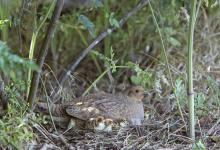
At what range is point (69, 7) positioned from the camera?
543cm

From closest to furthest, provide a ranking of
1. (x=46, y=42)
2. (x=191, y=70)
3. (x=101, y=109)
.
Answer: (x=191, y=70)
(x=46, y=42)
(x=101, y=109)

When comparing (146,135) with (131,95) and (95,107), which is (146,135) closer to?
(95,107)

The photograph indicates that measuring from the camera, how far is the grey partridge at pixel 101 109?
3.57 m

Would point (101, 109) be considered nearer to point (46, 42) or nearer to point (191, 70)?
point (46, 42)

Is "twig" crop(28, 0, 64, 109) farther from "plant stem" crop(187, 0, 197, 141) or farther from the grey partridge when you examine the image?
"plant stem" crop(187, 0, 197, 141)

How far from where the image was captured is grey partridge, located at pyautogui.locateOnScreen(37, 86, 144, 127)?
141 inches

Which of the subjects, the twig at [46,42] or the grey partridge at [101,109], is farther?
the grey partridge at [101,109]

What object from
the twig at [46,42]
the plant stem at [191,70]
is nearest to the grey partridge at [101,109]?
the twig at [46,42]

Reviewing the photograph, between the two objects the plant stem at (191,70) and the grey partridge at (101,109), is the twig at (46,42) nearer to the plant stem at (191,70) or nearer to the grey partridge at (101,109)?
the grey partridge at (101,109)

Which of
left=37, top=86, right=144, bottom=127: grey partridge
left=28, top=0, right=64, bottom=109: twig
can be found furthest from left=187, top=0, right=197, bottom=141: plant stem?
left=28, top=0, right=64, bottom=109: twig

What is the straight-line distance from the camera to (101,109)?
11.9 feet

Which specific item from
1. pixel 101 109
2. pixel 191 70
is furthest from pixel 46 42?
pixel 191 70

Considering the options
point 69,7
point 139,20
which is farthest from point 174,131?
point 69,7

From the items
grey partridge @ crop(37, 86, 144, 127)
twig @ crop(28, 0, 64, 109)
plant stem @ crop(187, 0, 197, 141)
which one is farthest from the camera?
grey partridge @ crop(37, 86, 144, 127)
